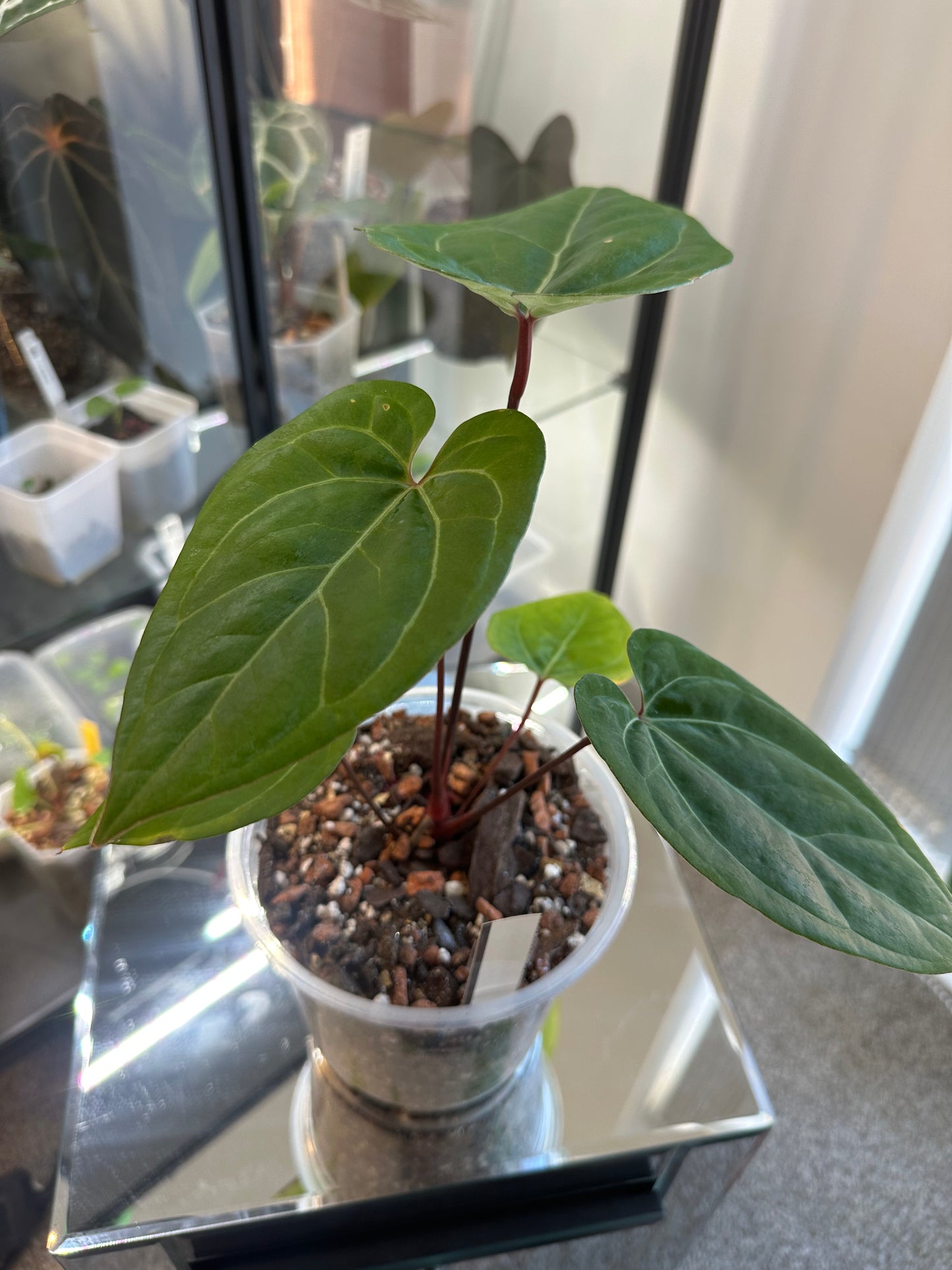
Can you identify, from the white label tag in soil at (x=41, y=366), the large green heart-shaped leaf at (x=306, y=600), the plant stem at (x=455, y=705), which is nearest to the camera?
the large green heart-shaped leaf at (x=306, y=600)

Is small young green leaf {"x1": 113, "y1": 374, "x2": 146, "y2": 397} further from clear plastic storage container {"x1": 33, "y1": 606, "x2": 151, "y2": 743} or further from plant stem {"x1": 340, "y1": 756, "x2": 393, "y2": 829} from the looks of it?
plant stem {"x1": 340, "y1": 756, "x2": 393, "y2": 829}

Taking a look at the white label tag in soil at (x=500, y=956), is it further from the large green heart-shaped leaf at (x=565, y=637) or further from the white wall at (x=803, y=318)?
the white wall at (x=803, y=318)

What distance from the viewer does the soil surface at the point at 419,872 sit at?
60cm

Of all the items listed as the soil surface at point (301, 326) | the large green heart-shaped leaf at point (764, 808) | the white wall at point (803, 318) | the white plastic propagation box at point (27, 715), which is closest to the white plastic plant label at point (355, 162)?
the soil surface at point (301, 326)

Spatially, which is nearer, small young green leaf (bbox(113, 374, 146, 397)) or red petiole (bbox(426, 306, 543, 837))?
red petiole (bbox(426, 306, 543, 837))

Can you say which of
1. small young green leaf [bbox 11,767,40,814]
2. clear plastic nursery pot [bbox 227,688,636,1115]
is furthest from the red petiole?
small young green leaf [bbox 11,767,40,814]

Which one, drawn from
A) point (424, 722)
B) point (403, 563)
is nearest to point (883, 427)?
point (424, 722)

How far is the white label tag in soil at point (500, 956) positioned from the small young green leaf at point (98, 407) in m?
0.86

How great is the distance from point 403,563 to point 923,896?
305 millimetres

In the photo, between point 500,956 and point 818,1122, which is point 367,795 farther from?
point 818,1122

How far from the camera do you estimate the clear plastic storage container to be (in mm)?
1188

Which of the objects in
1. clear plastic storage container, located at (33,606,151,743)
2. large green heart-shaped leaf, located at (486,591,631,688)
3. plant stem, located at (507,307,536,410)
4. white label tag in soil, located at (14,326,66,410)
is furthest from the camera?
clear plastic storage container, located at (33,606,151,743)

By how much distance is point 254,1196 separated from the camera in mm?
672

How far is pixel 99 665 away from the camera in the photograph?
1219 mm
